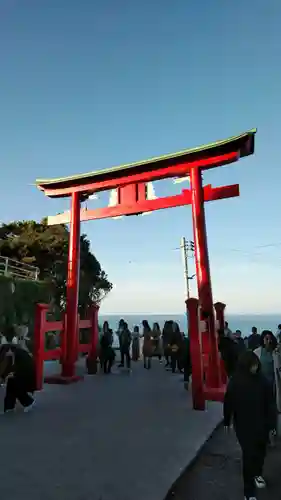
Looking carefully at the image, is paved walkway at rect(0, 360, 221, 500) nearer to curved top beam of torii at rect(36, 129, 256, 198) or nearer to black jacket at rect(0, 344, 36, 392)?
black jacket at rect(0, 344, 36, 392)

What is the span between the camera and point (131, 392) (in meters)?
8.12

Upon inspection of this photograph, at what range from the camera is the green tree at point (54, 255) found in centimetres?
2033

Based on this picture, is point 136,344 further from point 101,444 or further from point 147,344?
point 101,444

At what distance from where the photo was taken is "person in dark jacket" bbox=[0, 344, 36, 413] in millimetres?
6324

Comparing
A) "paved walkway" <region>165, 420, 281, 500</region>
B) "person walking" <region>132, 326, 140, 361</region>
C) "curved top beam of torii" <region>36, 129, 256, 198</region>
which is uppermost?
"curved top beam of torii" <region>36, 129, 256, 198</region>

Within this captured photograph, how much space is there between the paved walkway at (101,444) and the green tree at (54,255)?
491 inches

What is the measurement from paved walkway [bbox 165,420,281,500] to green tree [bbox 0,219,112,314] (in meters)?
15.8

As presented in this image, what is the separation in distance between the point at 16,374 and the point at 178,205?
5.69 meters

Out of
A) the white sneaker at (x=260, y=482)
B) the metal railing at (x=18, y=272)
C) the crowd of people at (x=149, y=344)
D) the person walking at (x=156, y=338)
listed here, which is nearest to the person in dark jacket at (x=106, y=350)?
the crowd of people at (x=149, y=344)

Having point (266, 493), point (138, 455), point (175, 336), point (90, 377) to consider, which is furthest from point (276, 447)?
point (90, 377)

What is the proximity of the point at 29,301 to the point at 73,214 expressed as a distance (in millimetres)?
6467

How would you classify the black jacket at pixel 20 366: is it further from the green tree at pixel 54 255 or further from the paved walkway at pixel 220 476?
the green tree at pixel 54 255

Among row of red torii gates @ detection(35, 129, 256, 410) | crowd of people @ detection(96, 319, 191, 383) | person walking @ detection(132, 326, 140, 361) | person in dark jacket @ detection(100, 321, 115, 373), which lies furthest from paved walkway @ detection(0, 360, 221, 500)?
person walking @ detection(132, 326, 140, 361)

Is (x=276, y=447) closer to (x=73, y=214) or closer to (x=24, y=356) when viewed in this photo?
(x=24, y=356)
